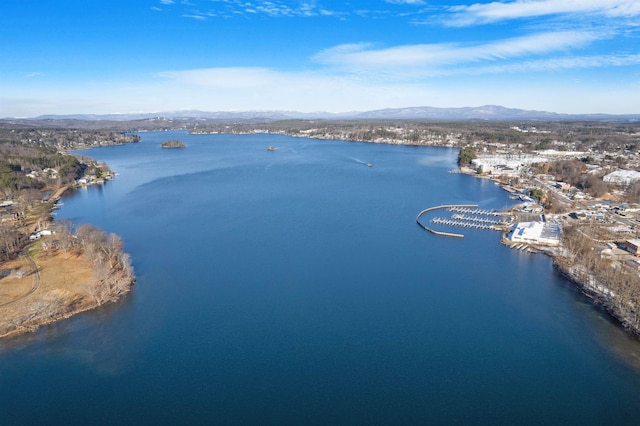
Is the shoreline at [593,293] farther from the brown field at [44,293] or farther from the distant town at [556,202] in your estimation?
the brown field at [44,293]

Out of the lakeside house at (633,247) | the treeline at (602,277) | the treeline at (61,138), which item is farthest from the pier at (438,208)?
the treeline at (61,138)

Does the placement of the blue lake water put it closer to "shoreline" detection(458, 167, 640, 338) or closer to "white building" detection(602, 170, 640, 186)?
"shoreline" detection(458, 167, 640, 338)

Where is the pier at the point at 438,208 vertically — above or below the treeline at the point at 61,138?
below

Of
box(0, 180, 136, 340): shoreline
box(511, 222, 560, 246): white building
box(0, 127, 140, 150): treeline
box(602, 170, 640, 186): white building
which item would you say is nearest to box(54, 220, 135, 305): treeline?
box(0, 180, 136, 340): shoreline

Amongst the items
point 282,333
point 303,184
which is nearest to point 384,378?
point 282,333

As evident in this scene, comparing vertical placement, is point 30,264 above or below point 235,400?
above

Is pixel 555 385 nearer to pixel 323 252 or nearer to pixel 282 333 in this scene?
pixel 282 333
